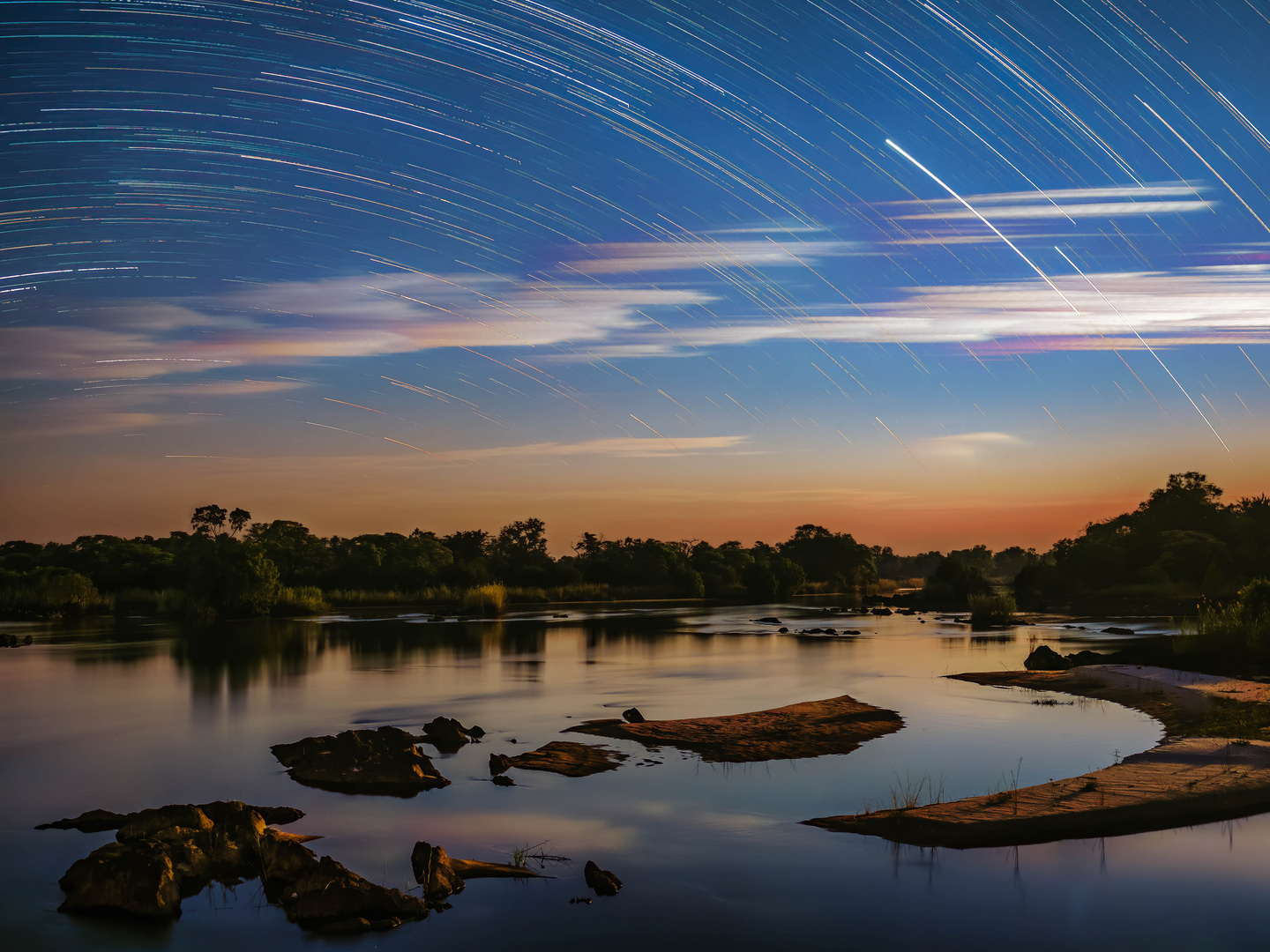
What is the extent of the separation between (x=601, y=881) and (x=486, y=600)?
193 feet

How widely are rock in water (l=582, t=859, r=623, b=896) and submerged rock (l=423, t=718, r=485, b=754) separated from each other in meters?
8.05

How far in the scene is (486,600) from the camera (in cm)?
6781

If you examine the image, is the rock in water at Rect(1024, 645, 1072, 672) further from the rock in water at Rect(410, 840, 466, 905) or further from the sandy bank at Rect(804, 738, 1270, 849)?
the rock in water at Rect(410, 840, 466, 905)

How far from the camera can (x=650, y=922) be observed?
9477mm

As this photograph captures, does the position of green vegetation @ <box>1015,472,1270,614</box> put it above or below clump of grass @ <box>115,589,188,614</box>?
above

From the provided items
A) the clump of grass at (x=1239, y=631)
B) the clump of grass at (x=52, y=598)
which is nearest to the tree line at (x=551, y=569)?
the clump of grass at (x=52, y=598)

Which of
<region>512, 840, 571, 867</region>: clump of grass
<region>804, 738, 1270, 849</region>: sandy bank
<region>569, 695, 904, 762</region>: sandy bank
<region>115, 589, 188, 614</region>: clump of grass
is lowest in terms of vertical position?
<region>115, 589, 188, 614</region>: clump of grass

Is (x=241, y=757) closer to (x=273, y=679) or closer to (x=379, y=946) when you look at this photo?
(x=379, y=946)

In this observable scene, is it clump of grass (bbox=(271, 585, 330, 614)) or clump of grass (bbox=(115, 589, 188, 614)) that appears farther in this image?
clump of grass (bbox=(115, 589, 188, 614))

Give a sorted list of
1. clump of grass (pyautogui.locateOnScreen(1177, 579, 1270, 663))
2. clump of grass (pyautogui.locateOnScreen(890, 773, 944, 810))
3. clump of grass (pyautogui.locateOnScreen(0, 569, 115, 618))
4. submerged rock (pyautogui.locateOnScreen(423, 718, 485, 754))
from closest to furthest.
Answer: clump of grass (pyautogui.locateOnScreen(890, 773, 944, 810)), submerged rock (pyautogui.locateOnScreen(423, 718, 485, 754)), clump of grass (pyautogui.locateOnScreen(1177, 579, 1270, 663)), clump of grass (pyautogui.locateOnScreen(0, 569, 115, 618))

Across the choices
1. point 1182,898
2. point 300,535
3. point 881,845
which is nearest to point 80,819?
point 881,845

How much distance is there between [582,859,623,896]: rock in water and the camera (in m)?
10.2

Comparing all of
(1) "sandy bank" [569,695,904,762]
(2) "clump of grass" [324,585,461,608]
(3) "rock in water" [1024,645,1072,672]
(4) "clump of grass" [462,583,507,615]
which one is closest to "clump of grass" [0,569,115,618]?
(2) "clump of grass" [324,585,461,608]

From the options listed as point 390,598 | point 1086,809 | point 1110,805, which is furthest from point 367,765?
point 390,598
